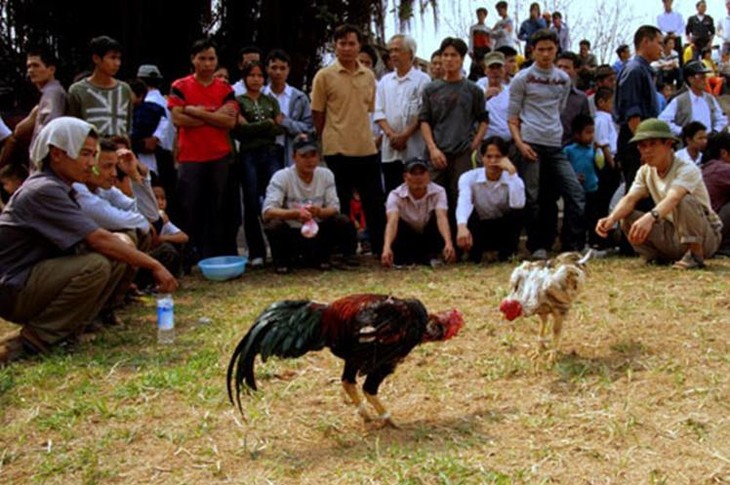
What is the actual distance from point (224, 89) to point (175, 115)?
54cm

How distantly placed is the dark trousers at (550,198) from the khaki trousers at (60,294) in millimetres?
4459

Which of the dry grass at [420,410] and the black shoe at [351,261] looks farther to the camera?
the black shoe at [351,261]

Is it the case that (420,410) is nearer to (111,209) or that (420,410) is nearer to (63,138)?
(63,138)

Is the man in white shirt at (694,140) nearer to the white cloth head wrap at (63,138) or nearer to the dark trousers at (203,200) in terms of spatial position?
the dark trousers at (203,200)

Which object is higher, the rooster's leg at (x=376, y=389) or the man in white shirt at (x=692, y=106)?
the man in white shirt at (x=692, y=106)

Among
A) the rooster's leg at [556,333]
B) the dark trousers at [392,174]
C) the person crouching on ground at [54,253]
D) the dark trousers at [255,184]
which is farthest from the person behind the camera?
the dark trousers at [392,174]

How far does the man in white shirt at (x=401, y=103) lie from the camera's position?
8125 mm

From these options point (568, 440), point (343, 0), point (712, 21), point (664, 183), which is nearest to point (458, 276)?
point (664, 183)

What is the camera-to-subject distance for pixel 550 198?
809cm

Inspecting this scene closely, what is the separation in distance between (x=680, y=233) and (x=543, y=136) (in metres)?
1.75

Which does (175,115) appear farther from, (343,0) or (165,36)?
(343,0)

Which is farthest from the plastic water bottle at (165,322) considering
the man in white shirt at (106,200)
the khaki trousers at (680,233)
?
the khaki trousers at (680,233)

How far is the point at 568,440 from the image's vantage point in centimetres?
337

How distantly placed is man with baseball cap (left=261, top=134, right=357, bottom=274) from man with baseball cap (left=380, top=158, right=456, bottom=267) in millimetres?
467
